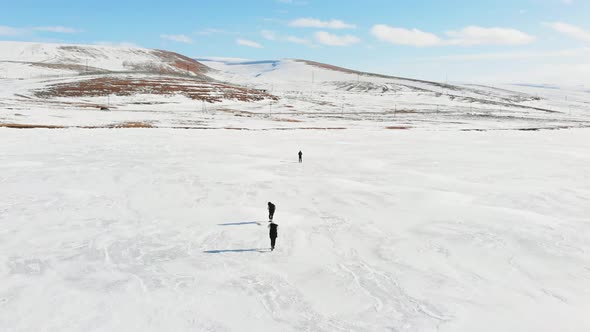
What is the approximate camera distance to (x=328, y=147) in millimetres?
29594

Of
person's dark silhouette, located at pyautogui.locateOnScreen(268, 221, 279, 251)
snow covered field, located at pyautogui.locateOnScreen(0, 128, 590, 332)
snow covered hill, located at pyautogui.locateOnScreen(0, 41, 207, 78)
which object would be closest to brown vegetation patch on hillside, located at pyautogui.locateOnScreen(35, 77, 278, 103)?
snow covered hill, located at pyautogui.locateOnScreen(0, 41, 207, 78)

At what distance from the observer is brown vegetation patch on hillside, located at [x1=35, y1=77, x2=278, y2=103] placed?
84794 millimetres

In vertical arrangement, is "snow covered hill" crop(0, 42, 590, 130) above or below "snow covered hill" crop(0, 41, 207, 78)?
below

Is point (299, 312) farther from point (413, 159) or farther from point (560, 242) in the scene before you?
point (413, 159)

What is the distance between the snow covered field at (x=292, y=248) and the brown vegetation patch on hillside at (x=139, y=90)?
70.9 meters

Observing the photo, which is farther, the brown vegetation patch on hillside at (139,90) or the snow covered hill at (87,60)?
the snow covered hill at (87,60)

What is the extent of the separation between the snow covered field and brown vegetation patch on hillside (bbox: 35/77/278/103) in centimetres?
7087

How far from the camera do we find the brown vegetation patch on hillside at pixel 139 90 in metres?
84.8

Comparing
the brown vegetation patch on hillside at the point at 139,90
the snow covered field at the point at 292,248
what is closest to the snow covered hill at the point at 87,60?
the brown vegetation patch on hillside at the point at 139,90

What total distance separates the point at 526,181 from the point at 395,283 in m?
12.3

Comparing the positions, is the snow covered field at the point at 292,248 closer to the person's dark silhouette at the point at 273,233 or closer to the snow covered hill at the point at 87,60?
the person's dark silhouette at the point at 273,233

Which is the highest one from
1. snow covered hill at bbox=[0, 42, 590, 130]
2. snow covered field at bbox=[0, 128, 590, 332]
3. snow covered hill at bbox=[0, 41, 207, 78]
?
snow covered hill at bbox=[0, 41, 207, 78]

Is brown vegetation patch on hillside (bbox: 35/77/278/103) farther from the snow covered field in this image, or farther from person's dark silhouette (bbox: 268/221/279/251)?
person's dark silhouette (bbox: 268/221/279/251)

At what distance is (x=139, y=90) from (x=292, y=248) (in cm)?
8938
